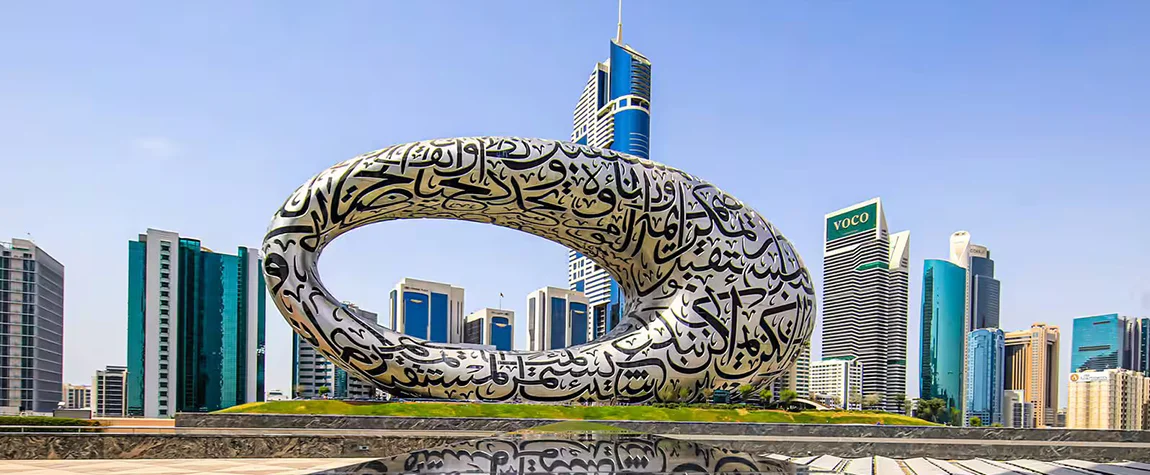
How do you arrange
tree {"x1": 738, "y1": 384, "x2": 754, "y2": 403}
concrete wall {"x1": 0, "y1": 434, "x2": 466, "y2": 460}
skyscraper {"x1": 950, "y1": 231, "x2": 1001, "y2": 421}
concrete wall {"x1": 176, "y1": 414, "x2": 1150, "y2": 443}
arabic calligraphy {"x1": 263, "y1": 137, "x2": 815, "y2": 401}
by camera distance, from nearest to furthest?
1. concrete wall {"x1": 0, "y1": 434, "x2": 466, "y2": 460}
2. concrete wall {"x1": 176, "y1": 414, "x2": 1150, "y2": 443}
3. arabic calligraphy {"x1": 263, "y1": 137, "x2": 815, "y2": 401}
4. tree {"x1": 738, "y1": 384, "x2": 754, "y2": 403}
5. skyscraper {"x1": 950, "y1": 231, "x2": 1001, "y2": 421}

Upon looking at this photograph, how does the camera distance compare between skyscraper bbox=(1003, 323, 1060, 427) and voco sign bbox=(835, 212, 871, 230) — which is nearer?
voco sign bbox=(835, 212, 871, 230)

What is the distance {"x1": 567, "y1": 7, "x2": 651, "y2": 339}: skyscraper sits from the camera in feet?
193

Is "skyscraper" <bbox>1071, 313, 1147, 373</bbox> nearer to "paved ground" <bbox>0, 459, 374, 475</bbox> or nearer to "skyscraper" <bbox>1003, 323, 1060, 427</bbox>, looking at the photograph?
"skyscraper" <bbox>1003, 323, 1060, 427</bbox>

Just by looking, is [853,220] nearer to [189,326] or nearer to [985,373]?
[985,373]

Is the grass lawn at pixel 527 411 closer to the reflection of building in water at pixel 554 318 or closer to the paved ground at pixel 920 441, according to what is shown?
the paved ground at pixel 920 441

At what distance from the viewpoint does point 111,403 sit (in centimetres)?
4138

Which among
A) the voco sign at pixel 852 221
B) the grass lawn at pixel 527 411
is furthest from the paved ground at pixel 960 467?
the voco sign at pixel 852 221

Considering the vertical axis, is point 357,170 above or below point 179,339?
above

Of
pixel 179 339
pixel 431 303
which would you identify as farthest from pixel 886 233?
pixel 179 339

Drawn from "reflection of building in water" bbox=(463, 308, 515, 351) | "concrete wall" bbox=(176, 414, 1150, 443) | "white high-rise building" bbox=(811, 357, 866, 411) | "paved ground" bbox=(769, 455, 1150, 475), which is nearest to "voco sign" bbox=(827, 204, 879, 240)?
"white high-rise building" bbox=(811, 357, 866, 411)

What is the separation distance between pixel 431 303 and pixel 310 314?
1961 inches

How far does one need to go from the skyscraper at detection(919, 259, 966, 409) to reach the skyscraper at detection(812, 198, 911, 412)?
280 inches

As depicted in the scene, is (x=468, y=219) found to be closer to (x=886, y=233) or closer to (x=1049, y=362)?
(x=886, y=233)

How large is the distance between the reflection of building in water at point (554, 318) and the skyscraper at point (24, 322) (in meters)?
38.6
